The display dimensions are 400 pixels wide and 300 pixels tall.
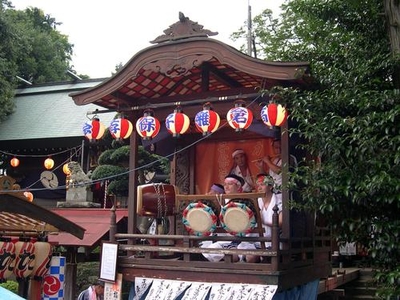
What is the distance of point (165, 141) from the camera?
31.8 ft

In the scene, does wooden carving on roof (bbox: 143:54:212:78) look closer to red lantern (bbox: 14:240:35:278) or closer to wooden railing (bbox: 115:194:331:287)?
wooden railing (bbox: 115:194:331:287)

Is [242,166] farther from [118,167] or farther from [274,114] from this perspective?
[118,167]

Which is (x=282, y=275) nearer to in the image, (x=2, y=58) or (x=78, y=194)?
(x=78, y=194)

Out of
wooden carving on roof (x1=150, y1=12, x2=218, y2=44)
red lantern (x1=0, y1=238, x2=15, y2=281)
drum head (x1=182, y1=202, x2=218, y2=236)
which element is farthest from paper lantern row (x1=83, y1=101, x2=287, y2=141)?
red lantern (x1=0, y1=238, x2=15, y2=281)

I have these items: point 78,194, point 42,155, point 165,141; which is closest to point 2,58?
point 42,155

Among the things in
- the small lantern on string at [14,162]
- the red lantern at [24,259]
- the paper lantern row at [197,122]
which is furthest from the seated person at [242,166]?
the small lantern on string at [14,162]

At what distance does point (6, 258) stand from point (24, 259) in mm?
251

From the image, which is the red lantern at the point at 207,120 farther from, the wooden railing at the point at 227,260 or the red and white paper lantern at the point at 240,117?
the wooden railing at the point at 227,260

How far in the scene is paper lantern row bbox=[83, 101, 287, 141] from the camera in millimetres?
7027

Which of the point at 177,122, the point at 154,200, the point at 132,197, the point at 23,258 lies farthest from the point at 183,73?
the point at 23,258

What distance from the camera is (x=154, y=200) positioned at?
7.81m

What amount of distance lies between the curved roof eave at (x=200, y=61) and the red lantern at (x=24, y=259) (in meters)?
2.67

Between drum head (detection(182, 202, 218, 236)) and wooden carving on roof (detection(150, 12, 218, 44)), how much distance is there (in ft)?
8.79

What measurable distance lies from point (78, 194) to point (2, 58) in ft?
28.2
